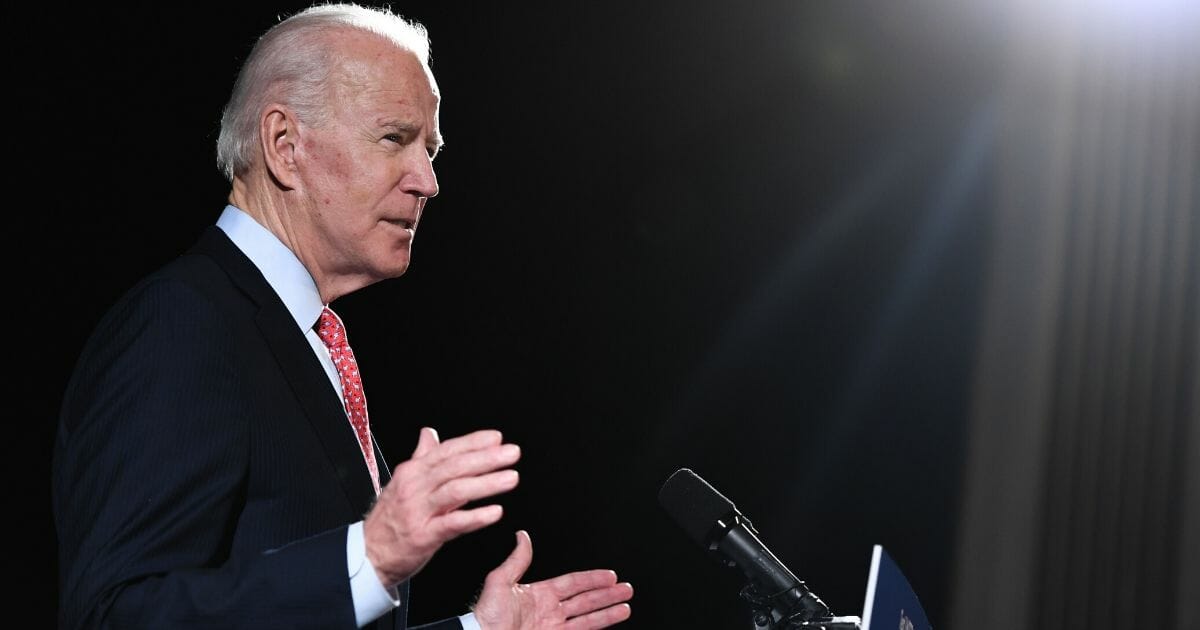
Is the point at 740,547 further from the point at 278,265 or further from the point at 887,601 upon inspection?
the point at 278,265

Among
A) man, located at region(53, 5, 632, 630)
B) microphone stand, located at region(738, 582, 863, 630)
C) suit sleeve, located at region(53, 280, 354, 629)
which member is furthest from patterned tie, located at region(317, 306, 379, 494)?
microphone stand, located at region(738, 582, 863, 630)

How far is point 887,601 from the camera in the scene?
1054 millimetres

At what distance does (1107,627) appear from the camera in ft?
10.2

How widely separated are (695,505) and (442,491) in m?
0.50

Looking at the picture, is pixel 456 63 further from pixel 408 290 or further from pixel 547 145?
pixel 408 290

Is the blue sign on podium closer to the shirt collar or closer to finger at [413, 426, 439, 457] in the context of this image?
finger at [413, 426, 439, 457]

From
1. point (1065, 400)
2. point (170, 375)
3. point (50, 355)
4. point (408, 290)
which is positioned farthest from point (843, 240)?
→ point (170, 375)

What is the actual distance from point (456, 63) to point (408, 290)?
62 centimetres

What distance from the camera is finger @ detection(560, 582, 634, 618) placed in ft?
4.33

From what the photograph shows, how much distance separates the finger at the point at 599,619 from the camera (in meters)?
1.31

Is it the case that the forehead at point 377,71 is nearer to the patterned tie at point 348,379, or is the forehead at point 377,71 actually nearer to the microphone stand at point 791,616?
the patterned tie at point 348,379

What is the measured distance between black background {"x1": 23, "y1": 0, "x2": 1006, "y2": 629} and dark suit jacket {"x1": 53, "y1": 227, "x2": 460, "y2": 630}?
64.0 inches

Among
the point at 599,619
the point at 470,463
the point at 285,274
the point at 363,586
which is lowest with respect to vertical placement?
the point at 599,619

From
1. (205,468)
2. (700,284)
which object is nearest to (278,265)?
(205,468)
